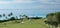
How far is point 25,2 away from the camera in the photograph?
1487 mm

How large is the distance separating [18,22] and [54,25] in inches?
19.1

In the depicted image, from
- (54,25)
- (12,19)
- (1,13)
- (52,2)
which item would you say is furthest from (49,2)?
(1,13)

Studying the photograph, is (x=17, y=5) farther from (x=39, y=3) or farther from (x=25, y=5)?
(x=39, y=3)

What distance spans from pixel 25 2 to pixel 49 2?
1.12 ft

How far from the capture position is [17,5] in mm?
1473

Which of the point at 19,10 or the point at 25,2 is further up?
the point at 25,2

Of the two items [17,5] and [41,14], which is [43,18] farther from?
[17,5]

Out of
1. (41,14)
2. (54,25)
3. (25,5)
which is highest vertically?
(25,5)

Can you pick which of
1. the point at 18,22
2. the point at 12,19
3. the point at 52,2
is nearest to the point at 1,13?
the point at 12,19

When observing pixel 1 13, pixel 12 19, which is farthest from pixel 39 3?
pixel 1 13

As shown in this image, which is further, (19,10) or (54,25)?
(19,10)

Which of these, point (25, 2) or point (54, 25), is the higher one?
point (25, 2)

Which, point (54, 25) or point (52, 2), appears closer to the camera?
point (54, 25)

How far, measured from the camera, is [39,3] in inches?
58.5
